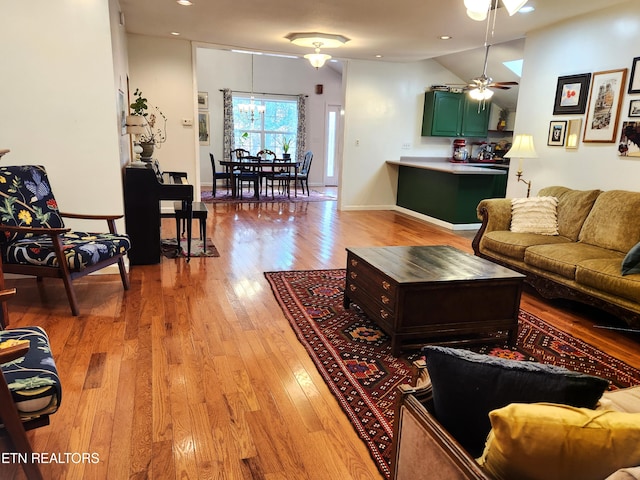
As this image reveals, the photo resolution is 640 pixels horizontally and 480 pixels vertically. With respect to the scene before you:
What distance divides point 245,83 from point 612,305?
356 inches

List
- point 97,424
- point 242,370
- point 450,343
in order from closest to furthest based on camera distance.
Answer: point 97,424, point 242,370, point 450,343

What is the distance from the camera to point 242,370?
239 centimetres

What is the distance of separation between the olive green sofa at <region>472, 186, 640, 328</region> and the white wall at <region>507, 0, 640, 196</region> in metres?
0.31

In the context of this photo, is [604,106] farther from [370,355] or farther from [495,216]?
[370,355]

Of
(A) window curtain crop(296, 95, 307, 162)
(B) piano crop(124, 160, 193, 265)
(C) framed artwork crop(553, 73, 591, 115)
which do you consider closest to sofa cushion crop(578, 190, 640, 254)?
(C) framed artwork crop(553, 73, 591, 115)

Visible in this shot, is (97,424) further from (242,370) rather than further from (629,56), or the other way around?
(629,56)

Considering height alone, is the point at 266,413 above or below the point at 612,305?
below

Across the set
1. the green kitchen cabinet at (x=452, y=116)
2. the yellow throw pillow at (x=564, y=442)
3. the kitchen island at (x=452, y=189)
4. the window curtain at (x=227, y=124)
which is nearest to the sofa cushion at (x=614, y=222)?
the kitchen island at (x=452, y=189)

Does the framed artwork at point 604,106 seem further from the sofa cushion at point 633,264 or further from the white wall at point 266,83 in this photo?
the white wall at point 266,83

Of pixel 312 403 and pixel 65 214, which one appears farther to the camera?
pixel 65 214

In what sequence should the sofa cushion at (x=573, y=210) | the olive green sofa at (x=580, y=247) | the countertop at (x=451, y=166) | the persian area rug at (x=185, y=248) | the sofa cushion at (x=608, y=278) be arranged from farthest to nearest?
the countertop at (x=451, y=166), the persian area rug at (x=185, y=248), the sofa cushion at (x=573, y=210), the olive green sofa at (x=580, y=247), the sofa cushion at (x=608, y=278)

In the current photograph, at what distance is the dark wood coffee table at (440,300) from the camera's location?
2.54m

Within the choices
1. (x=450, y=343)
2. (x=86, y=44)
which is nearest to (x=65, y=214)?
(x=86, y=44)

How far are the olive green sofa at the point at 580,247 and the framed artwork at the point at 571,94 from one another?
2.75 ft
